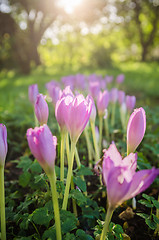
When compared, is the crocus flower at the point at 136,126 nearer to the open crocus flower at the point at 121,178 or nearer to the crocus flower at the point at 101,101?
the open crocus flower at the point at 121,178

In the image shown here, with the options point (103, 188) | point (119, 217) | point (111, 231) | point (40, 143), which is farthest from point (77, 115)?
point (119, 217)

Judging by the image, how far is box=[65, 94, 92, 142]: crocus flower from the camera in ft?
2.70

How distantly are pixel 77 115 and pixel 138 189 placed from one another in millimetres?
333

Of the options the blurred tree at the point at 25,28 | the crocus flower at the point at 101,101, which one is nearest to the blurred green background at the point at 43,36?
the blurred tree at the point at 25,28

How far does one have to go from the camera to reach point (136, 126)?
0.90 m

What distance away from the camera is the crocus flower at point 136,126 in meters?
0.88

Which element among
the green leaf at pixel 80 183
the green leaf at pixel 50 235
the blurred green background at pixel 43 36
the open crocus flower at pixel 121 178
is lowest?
the green leaf at pixel 50 235

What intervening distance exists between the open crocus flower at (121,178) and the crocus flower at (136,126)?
228 mm

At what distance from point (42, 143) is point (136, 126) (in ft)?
1.31

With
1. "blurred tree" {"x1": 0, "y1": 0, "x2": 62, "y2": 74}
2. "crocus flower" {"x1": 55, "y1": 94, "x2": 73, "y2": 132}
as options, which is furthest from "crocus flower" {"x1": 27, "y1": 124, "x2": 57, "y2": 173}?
"blurred tree" {"x1": 0, "y1": 0, "x2": 62, "y2": 74}

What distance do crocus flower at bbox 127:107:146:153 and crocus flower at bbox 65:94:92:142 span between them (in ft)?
0.62

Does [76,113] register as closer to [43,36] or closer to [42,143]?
[42,143]

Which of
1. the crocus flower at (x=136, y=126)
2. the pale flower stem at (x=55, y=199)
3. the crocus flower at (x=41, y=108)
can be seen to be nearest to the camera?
the pale flower stem at (x=55, y=199)

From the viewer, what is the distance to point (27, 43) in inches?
603
